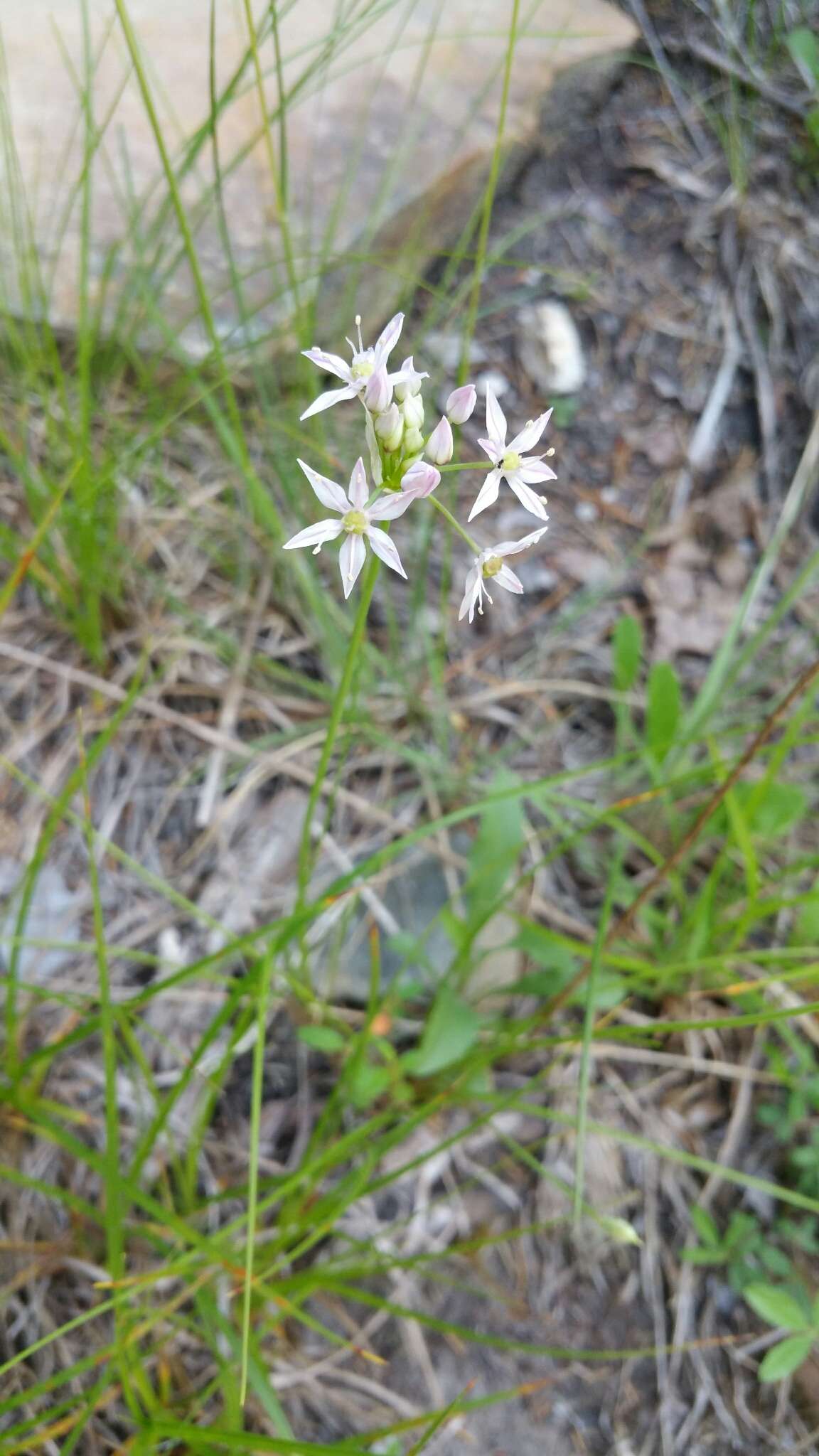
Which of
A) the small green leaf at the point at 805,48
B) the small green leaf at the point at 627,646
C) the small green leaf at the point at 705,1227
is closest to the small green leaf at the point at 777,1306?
the small green leaf at the point at 705,1227

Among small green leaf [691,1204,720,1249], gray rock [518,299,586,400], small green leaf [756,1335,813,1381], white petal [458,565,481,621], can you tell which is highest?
gray rock [518,299,586,400]

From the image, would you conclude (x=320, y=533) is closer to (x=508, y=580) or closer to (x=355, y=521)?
(x=355, y=521)

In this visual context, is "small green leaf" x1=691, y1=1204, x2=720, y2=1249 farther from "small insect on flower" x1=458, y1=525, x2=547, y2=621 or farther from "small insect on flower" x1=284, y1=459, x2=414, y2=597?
"small insect on flower" x1=284, y1=459, x2=414, y2=597

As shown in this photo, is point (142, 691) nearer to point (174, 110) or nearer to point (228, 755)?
point (228, 755)

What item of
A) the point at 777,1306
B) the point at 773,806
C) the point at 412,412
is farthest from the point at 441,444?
the point at 777,1306

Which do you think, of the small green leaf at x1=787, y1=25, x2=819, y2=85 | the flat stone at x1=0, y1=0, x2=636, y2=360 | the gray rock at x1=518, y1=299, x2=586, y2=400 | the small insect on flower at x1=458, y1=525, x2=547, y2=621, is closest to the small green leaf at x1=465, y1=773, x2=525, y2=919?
the small insect on flower at x1=458, y1=525, x2=547, y2=621

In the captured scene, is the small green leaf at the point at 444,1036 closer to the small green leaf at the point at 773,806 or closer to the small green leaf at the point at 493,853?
the small green leaf at the point at 493,853
